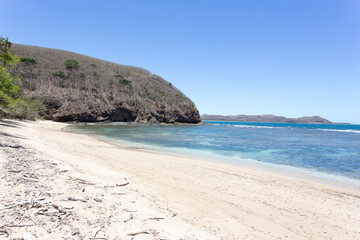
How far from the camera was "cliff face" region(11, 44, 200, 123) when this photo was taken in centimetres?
4894

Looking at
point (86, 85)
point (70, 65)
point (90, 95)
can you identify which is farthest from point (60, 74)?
point (90, 95)

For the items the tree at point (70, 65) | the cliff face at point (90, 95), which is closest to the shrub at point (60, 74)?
the cliff face at point (90, 95)

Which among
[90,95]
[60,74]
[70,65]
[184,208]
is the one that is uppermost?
[70,65]

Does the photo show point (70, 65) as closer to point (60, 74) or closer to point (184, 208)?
point (60, 74)

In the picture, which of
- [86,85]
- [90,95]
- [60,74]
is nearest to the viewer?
[90,95]

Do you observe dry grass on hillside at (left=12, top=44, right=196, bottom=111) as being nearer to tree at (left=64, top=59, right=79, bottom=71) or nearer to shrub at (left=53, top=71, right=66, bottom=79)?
shrub at (left=53, top=71, right=66, bottom=79)

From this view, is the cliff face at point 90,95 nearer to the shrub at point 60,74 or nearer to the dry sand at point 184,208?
the shrub at point 60,74

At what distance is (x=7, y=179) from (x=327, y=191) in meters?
11.0

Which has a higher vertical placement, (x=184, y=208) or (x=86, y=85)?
(x=86, y=85)

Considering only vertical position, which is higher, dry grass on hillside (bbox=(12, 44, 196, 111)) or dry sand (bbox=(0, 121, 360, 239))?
dry grass on hillside (bbox=(12, 44, 196, 111))

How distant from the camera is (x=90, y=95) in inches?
2189

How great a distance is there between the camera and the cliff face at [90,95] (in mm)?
48938

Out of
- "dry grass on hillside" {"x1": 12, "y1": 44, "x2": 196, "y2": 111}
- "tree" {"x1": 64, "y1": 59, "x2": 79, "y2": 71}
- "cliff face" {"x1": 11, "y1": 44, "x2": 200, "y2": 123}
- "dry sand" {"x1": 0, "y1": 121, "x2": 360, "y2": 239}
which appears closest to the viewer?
"dry sand" {"x1": 0, "y1": 121, "x2": 360, "y2": 239}

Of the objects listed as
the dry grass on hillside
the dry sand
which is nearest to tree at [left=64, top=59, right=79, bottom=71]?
the dry grass on hillside
